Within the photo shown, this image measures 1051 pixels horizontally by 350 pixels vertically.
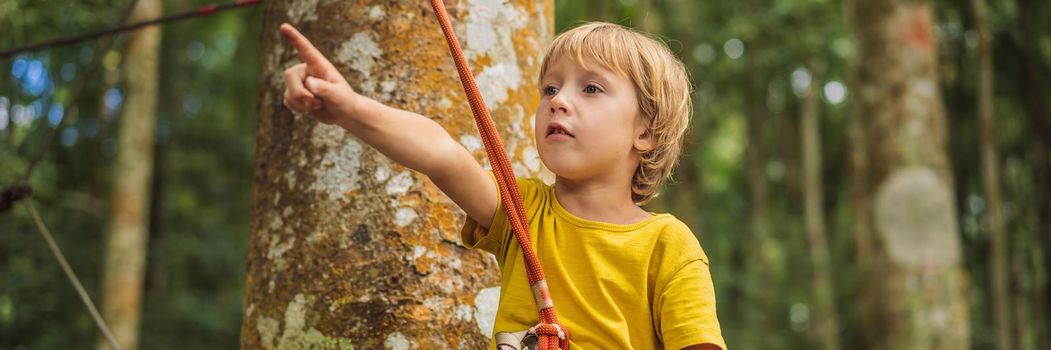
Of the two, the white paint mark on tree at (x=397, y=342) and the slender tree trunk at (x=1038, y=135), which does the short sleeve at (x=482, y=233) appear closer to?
the white paint mark on tree at (x=397, y=342)

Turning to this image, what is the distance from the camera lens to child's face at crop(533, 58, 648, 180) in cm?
133

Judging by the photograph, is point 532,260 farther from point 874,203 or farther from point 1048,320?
point 1048,320

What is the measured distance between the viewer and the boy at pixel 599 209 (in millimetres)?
1292

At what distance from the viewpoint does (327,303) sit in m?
1.65

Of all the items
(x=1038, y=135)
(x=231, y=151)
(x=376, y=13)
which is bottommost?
(x=376, y=13)

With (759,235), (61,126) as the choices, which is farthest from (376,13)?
(759,235)

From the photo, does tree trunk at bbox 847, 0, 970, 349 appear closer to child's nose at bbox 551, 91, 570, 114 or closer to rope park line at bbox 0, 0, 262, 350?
rope park line at bbox 0, 0, 262, 350

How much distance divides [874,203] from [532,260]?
3.88 m

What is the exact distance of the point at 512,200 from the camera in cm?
129

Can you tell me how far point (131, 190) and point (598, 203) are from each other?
645 centimetres

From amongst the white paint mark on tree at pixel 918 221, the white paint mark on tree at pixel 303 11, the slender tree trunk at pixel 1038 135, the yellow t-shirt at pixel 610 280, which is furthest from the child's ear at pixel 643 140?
the slender tree trunk at pixel 1038 135

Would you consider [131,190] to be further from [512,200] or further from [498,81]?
[512,200]

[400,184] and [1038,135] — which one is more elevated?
[1038,135]

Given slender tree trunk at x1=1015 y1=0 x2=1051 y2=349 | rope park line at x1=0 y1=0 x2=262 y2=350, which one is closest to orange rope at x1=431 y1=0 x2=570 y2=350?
rope park line at x1=0 y1=0 x2=262 y2=350
